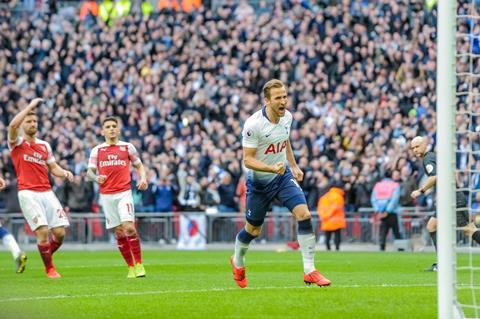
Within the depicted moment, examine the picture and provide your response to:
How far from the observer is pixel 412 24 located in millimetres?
38000

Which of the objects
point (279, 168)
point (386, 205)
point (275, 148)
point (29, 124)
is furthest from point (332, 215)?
point (279, 168)

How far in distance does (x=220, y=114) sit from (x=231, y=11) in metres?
5.89

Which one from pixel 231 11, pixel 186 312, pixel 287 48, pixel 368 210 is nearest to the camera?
pixel 186 312

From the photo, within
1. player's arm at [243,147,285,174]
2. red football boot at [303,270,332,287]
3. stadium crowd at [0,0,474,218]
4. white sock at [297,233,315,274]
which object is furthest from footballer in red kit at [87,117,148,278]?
stadium crowd at [0,0,474,218]

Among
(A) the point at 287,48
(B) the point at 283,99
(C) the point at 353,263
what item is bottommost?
(C) the point at 353,263

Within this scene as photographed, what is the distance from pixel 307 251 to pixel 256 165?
48.0 inches

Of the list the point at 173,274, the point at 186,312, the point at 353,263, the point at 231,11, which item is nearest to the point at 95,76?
the point at 231,11

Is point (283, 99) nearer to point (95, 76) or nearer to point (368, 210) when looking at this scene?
point (368, 210)

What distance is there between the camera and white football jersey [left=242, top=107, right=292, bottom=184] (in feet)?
51.5

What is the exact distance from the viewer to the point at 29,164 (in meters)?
20.0

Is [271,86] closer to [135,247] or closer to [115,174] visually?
[135,247]

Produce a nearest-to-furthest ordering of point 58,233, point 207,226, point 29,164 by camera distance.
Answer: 1. point 29,164
2. point 58,233
3. point 207,226

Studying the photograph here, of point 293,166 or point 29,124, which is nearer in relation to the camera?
point 293,166

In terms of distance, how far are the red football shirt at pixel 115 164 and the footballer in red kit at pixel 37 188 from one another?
2.04 ft
